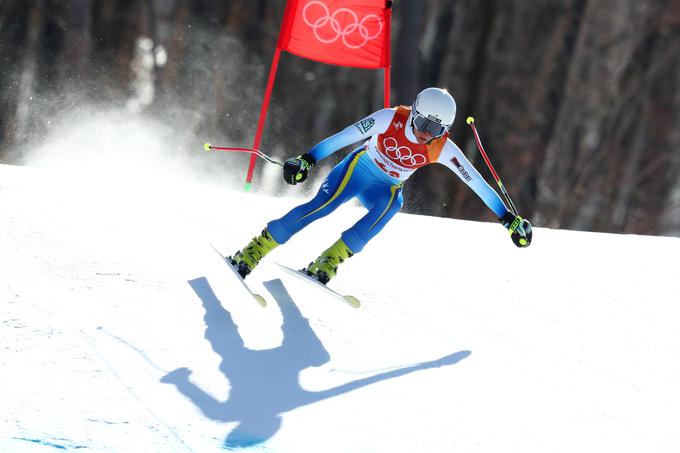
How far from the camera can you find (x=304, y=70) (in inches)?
930

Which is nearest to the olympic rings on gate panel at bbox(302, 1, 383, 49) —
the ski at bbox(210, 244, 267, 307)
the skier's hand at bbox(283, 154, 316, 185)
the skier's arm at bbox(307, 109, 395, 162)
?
the skier's arm at bbox(307, 109, 395, 162)

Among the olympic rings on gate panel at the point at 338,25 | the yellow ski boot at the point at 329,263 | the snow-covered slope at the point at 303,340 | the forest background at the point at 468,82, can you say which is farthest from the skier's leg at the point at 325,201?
the forest background at the point at 468,82

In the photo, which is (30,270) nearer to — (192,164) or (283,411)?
(283,411)

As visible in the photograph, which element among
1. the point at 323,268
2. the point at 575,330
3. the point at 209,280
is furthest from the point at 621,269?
the point at 209,280

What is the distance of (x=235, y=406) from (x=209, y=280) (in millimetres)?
1437

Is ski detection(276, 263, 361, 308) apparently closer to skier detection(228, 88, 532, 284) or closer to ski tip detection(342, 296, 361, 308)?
ski tip detection(342, 296, 361, 308)

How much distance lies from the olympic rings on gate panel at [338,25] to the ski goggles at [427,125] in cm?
297

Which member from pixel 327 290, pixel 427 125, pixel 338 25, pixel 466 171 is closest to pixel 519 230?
pixel 466 171

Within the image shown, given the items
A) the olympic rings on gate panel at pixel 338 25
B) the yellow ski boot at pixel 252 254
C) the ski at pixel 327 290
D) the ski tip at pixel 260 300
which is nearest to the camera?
the ski tip at pixel 260 300

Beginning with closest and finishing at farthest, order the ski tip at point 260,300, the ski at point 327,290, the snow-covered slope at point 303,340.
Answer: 1. the snow-covered slope at point 303,340
2. the ski tip at point 260,300
3. the ski at point 327,290

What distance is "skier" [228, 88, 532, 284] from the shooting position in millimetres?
5109

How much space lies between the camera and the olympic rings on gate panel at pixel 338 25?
7.89 m

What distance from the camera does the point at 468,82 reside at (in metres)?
18.0

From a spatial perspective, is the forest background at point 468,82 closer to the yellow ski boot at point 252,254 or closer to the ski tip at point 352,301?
the yellow ski boot at point 252,254
